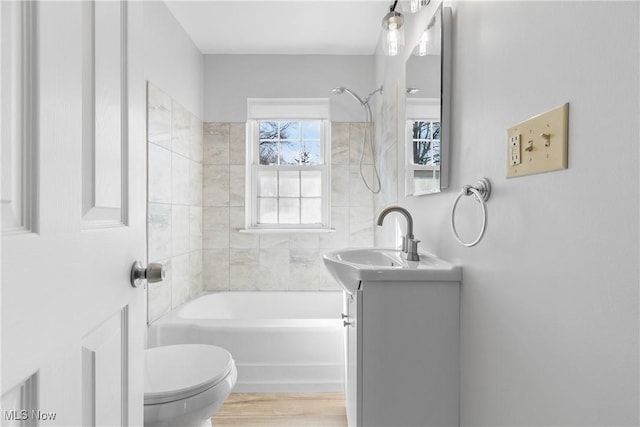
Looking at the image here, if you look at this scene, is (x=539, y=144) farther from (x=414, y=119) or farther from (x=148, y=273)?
(x=414, y=119)

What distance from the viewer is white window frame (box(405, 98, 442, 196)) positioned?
4.73 feet

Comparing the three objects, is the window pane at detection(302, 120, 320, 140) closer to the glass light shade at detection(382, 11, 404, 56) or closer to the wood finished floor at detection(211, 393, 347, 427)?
the glass light shade at detection(382, 11, 404, 56)

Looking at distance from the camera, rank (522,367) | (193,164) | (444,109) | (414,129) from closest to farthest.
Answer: (522,367), (444,109), (414,129), (193,164)

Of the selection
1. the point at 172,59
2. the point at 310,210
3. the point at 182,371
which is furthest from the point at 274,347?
the point at 172,59

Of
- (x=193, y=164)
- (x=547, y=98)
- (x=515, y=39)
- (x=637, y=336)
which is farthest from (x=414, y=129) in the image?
(x=193, y=164)

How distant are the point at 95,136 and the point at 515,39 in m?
0.94

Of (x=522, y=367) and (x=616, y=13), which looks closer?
(x=616, y=13)

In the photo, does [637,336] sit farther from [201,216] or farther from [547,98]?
[201,216]

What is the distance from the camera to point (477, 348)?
43.3 inches

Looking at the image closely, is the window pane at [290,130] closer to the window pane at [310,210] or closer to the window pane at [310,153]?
the window pane at [310,153]

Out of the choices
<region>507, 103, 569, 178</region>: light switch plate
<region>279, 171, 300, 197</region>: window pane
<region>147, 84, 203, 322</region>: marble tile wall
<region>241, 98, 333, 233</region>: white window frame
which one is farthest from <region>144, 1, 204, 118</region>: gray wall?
<region>507, 103, 569, 178</region>: light switch plate

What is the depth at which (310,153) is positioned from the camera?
335 centimetres

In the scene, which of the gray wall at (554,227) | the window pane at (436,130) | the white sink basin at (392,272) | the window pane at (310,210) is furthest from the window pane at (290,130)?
the gray wall at (554,227)

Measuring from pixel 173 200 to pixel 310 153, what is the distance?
1289 millimetres
